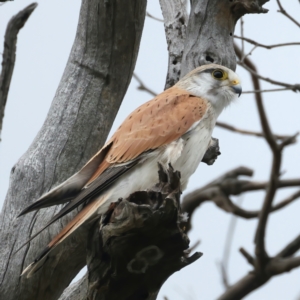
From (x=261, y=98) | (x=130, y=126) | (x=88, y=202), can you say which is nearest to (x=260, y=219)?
(x=261, y=98)

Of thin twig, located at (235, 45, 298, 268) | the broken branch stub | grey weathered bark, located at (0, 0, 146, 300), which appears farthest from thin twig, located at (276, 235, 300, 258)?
the broken branch stub

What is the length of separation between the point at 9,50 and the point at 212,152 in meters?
1.53

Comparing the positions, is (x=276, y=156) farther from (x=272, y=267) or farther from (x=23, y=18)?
(x=23, y=18)

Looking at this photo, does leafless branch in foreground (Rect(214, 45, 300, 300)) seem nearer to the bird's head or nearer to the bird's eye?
the bird's head

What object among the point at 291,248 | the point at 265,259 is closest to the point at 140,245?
the point at 265,259

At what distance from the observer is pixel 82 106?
4.09 m

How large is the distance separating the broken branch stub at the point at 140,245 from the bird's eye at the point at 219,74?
4.51 feet

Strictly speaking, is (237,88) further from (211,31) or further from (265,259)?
(265,259)

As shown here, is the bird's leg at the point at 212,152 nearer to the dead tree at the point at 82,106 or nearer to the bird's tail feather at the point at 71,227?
the dead tree at the point at 82,106

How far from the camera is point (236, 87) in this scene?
4098mm

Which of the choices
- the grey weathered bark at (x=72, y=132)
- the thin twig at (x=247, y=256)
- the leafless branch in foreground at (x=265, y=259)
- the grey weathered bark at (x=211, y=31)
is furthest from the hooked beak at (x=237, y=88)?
the thin twig at (x=247, y=256)

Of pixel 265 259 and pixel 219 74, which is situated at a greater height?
pixel 219 74

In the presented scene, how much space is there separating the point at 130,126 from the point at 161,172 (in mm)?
948

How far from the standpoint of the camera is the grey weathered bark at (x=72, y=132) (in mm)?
3658
